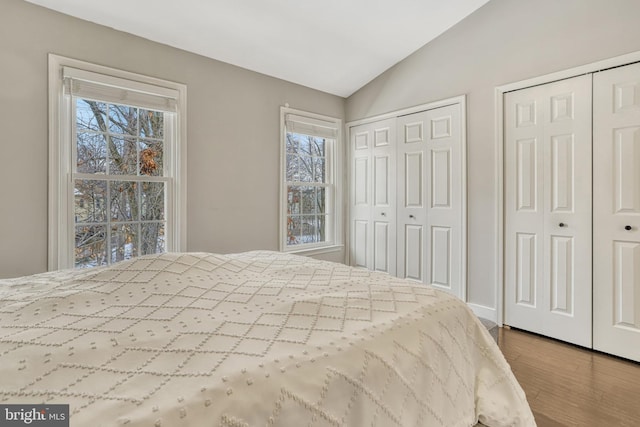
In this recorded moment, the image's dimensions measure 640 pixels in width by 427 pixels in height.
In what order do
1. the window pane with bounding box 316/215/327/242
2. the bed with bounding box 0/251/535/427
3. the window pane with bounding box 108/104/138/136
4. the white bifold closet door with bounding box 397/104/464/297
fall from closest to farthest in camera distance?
the bed with bounding box 0/251/535/427, the window pane with bounding box 108/104/138/136, the white bifold closet door with bounding box 397/104/464/297, the window pane with bounding box 316/215/327/242

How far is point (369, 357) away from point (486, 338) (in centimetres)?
73

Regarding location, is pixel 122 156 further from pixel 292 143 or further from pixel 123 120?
pixel 292 143

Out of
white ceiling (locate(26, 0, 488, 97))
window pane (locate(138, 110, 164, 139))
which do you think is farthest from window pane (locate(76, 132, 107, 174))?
white ceiling (locate(26, 0, 488, 97))

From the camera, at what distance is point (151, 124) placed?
9.25 feet

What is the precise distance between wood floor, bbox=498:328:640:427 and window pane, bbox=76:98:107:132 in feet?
11.5

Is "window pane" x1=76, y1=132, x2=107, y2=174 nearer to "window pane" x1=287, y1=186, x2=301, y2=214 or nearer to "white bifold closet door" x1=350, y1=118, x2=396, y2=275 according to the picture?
"window pane" x1=287, y1=186, x2=301, y2=214

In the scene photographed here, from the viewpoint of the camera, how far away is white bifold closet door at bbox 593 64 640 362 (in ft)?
7.57

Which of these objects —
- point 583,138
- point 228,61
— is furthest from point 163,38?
point 583,138

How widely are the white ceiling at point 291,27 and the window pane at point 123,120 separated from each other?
611 mm

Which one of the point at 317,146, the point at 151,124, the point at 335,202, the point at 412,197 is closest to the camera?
the point at 151,124

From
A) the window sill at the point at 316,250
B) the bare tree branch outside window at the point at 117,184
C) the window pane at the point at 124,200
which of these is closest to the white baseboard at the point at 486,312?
the window sill at the point at 316,250

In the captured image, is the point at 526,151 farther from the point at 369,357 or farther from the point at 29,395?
the point at 29,395

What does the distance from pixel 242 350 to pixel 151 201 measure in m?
2.44

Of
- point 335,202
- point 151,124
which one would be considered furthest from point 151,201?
point 335,202
